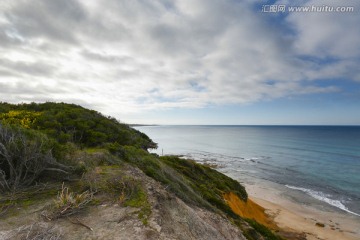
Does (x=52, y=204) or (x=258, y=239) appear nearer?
(x=52, y=204)

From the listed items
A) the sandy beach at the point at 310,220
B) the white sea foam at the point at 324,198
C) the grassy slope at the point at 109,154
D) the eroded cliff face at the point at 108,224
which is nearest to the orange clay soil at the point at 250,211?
the sandy beach at the point at 310,220

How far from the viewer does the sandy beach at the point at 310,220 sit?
736 inches

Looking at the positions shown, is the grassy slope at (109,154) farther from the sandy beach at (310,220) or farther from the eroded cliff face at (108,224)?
the sandy beach at (310,220)

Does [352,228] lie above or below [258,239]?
below

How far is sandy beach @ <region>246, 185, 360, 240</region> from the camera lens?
61.4ft

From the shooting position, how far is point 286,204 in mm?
25938

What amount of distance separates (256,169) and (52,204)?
4253 cm

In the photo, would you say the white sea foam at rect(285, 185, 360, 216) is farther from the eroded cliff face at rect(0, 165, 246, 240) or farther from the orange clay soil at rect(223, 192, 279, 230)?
the eroded cliff face at rect(0, 165, 246, 240)

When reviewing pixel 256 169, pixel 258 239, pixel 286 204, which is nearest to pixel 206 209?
pixel 258 239

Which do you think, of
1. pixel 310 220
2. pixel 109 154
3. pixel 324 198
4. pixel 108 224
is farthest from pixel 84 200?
pixel 324 198

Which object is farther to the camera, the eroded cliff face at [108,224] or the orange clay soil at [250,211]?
the orange clay soil at [250,211]

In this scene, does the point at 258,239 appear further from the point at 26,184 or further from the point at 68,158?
the point at 26,184

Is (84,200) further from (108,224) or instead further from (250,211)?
→ (250,211)

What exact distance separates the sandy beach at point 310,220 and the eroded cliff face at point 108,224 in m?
16.6
